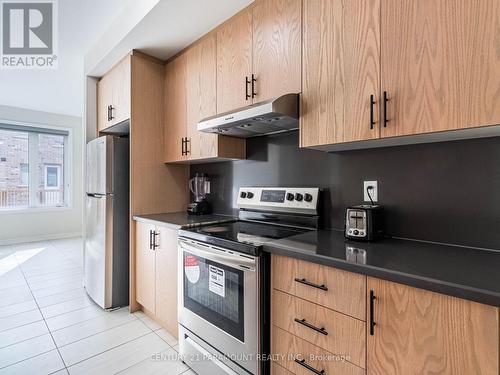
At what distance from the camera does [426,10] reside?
1068 mm

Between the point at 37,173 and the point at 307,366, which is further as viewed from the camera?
the point at 37,173

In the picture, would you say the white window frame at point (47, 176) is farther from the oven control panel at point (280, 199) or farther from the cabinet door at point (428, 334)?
the cabinet door at point (428, 334)

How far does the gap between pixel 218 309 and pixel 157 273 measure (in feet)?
2.69

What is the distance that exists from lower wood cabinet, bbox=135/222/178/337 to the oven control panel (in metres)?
0.62

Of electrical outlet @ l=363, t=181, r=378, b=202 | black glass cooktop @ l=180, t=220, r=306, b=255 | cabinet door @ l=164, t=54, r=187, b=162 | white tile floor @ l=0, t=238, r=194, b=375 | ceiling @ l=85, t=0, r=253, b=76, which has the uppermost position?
ceiling @ l=85, t=0, r=253, b=76

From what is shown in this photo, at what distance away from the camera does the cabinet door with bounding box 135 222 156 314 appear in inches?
86.9

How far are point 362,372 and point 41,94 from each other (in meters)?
5.43

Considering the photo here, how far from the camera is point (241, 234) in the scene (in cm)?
163

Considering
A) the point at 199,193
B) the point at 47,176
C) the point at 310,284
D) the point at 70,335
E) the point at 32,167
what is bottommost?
the point at 70,335

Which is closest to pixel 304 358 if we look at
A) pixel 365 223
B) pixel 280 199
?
pixel 365 223

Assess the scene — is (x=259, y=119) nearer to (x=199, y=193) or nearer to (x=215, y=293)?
(x=215, y=293)

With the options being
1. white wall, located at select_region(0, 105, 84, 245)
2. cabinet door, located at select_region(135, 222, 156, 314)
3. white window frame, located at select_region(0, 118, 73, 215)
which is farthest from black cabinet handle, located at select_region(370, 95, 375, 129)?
white window frame, located at select_region(0, 118, 73, 215)

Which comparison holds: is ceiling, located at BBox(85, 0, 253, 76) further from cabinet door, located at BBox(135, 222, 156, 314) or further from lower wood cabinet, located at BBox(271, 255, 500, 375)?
lower wood cabinet, located at BBox(271, 255, 500, 375)

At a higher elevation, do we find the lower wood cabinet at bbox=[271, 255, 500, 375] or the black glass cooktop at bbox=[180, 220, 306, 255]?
the black glass cooktop at bbox=[180, 220, 306, 255]
